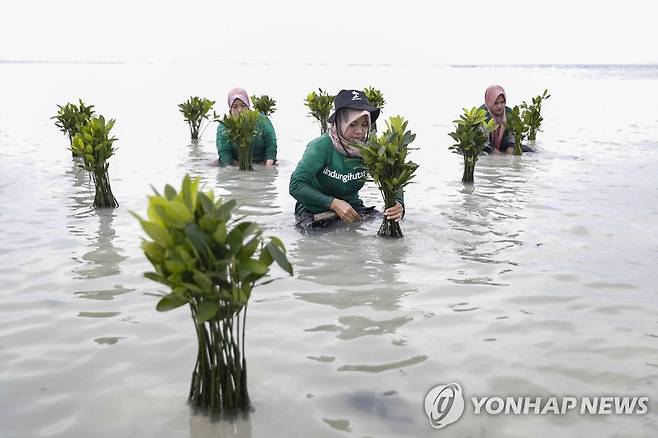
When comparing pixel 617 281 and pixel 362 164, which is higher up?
pixel 362 164

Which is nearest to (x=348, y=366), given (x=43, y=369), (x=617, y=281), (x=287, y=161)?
(x=43, y=369)

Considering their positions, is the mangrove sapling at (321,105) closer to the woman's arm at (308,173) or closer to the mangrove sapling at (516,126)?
the mangrove sapling at (516,126)

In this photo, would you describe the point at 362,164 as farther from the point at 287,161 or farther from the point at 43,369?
the point at 287,161

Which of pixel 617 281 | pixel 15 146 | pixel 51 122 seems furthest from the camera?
pixel 51 122

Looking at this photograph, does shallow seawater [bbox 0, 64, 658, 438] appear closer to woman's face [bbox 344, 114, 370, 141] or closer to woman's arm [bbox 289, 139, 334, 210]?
woman's arm [bbox 289, 139, 334, 210]

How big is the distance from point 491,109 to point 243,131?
4.68m

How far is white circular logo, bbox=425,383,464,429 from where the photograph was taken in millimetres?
2650

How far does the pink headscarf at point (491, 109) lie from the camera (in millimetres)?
10766

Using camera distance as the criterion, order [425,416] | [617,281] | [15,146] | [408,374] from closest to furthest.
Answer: [425,416] → [408,374] → [617,281] → [15,146]

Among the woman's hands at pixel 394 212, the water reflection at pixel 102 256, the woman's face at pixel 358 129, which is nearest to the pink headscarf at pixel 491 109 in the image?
the woman's face at pixel 358 129

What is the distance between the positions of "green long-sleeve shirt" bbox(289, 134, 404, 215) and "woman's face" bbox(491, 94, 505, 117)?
19.2ft

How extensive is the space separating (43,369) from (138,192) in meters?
5.08

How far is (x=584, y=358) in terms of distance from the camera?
3182mm

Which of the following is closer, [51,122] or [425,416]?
[425,416]
